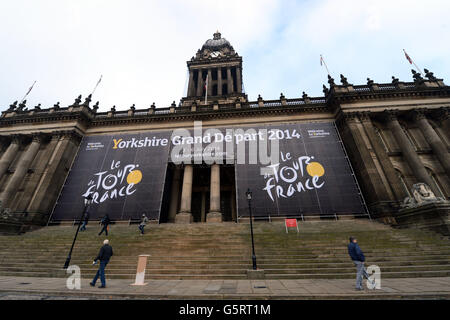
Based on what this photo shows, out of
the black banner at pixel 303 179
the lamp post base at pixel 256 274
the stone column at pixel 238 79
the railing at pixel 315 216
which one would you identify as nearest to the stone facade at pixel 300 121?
the railing at pixel 315 216

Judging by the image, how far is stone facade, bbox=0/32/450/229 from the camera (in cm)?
1725

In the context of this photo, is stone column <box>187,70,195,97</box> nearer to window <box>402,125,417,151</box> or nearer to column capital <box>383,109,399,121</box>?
column capital <box>383,109,399,121</box>

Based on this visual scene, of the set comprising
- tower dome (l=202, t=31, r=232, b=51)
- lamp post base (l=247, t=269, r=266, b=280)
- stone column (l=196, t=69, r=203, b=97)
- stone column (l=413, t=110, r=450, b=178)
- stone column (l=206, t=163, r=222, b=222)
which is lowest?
lamp post base (l=247, t=269, r=266, b=280)

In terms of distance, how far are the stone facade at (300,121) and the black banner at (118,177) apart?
149 centimetres

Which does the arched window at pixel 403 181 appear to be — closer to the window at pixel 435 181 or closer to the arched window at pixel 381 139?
the window at pixel 435 181

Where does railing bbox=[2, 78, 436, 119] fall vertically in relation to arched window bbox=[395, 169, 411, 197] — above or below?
above

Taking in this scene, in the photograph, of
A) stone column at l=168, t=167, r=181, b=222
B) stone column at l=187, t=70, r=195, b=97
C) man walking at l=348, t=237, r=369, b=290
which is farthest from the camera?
stone column at l=187, t=70, r=195, b=97

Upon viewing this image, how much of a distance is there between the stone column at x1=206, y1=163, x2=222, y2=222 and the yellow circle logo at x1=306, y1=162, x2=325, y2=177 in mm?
9001

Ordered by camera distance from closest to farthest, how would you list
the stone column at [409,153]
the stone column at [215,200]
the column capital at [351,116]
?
the stone column at [409,153] < the stone column at [215,200] < the column capital at [351,116]

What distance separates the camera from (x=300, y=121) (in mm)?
21359

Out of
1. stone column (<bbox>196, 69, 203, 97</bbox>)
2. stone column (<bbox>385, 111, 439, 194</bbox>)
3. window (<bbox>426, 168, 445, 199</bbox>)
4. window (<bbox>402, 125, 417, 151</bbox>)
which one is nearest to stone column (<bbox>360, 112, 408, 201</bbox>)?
stone column (<bbox>385, 111, 439, 194</bbox>)

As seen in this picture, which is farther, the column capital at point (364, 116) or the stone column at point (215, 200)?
the column capital at point (364, 116)

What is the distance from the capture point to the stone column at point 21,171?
1869 cm

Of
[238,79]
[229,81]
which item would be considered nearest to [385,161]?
[238,79]
